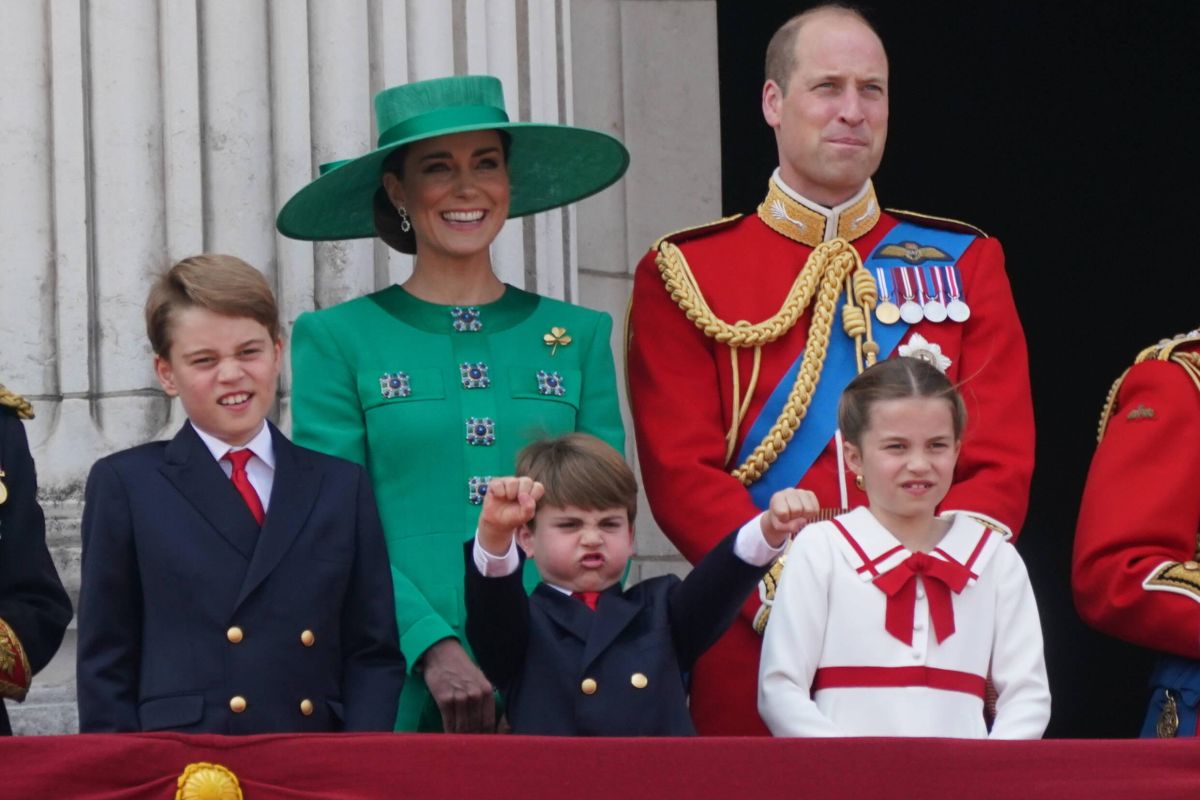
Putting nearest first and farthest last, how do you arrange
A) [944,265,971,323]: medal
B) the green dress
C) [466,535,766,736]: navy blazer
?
[466,535,766,736]: navy blazer → the green dress → [944,265,971,323]: medal

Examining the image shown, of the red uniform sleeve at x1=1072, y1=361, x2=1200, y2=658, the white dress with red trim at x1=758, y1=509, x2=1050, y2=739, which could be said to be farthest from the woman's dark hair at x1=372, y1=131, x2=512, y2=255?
the red uniform sleeve at x1=1072, y1=361, x2=1200, y2=658

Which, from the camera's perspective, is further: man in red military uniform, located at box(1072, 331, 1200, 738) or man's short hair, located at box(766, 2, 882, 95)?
man's short hair, located at box(766, 2, 882, 95)

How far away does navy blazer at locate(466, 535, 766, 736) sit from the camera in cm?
371

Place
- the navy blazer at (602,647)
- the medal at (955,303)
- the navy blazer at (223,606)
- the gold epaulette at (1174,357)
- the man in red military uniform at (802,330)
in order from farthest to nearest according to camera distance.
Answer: the gold epaulette at (1174,357) → the medal at (955,303) → the man in red military uniform at (802,330) → the navy blazer at (602,647) → the navy blazer at (223,606)

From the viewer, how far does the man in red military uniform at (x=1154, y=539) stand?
4.23 metres

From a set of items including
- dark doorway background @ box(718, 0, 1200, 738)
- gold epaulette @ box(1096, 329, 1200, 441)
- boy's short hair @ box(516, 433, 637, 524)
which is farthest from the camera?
dark doorway background @ box(718, 0, 1200, 738)

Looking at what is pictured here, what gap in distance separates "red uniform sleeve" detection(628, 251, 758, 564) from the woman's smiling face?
329 millimetres

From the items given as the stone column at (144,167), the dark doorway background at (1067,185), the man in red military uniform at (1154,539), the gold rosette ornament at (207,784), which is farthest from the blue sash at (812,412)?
the dark doorway background at (1067,185)

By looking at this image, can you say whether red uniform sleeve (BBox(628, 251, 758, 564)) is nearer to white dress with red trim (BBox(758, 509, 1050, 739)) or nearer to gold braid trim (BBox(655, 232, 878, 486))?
gold braid trim (BBox(655, 232, 878, 486))

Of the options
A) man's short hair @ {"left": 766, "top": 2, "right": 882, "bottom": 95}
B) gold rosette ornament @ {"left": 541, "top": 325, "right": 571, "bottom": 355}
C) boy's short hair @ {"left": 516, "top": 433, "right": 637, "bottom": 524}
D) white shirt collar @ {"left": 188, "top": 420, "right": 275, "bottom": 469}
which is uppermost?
man's short hair @ {"left": 766, "top": 2, "right": 882, "bottom": 95}

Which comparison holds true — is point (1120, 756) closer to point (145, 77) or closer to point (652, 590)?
point (652, 590)

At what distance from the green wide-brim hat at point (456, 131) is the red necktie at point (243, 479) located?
2.18ft

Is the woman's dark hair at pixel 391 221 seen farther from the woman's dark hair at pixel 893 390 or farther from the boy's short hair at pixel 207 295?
the woman's dark hair at pixel 893 390

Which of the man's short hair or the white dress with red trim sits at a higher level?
the man's short hair
